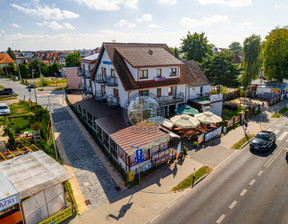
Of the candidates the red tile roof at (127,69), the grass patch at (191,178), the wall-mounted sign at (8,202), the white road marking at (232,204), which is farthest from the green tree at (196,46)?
the wall-mounted sign at (8,202)

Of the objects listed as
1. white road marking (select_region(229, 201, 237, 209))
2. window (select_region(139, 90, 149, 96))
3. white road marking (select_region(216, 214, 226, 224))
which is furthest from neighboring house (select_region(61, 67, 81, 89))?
white road marking (select_region(216, 214, 226, 224))

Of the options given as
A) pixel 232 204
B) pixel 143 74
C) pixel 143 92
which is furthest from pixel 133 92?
pixel 232 204

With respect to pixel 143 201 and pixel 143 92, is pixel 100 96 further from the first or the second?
pixel 143 201

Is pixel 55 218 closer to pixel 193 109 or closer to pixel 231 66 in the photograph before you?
pixel 193 109

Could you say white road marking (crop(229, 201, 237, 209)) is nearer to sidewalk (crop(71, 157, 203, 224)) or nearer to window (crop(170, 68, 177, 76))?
sidewalk (crop(71, 157, 203, 224))

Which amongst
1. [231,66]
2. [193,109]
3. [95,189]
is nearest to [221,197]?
[95,189]

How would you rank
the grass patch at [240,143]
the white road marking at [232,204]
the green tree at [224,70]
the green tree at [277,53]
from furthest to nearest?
the green tree at [277,53] → the green tree at [224,70] → the grass patch at [240,143] → the white road marking at [232,204]

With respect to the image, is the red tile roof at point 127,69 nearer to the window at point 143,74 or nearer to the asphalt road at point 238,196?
the window at point 143,74
